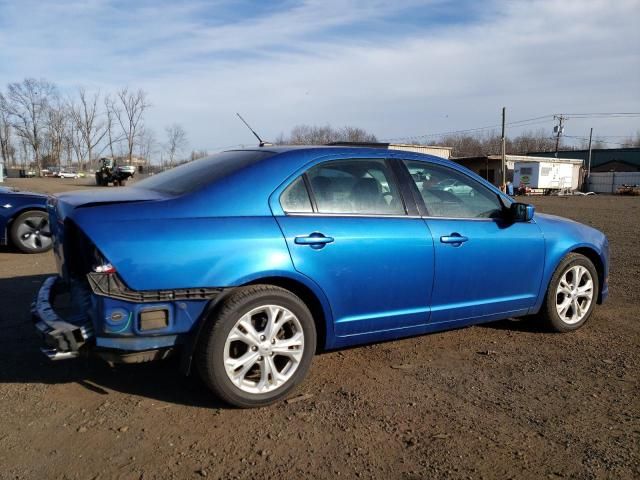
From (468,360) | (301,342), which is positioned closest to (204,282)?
(301,342)

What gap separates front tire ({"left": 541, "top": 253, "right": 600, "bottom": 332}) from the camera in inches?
181

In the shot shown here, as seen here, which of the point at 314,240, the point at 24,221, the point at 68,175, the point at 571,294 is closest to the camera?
the point at 314,240

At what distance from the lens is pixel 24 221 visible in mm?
8555

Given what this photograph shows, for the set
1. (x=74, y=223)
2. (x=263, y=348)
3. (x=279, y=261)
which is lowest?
(x=263, y=348)

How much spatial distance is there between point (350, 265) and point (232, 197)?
871 mm

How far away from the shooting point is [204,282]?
300cm

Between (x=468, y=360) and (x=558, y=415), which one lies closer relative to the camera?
(x=558, y=415)

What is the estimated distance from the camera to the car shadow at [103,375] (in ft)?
11.1

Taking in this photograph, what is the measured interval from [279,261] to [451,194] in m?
1.72

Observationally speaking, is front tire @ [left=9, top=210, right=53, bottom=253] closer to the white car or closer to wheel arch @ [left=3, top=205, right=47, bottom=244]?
wheel arch @ [left=3, top=205, right=47, bottom=244]

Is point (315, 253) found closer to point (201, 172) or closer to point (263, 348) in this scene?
point (263, 348)

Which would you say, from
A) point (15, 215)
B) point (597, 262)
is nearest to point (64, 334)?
point (597, 262)

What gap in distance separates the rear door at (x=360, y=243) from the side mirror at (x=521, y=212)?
3.04ft

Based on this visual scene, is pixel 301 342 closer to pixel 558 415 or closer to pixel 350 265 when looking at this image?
pixel 350 265
